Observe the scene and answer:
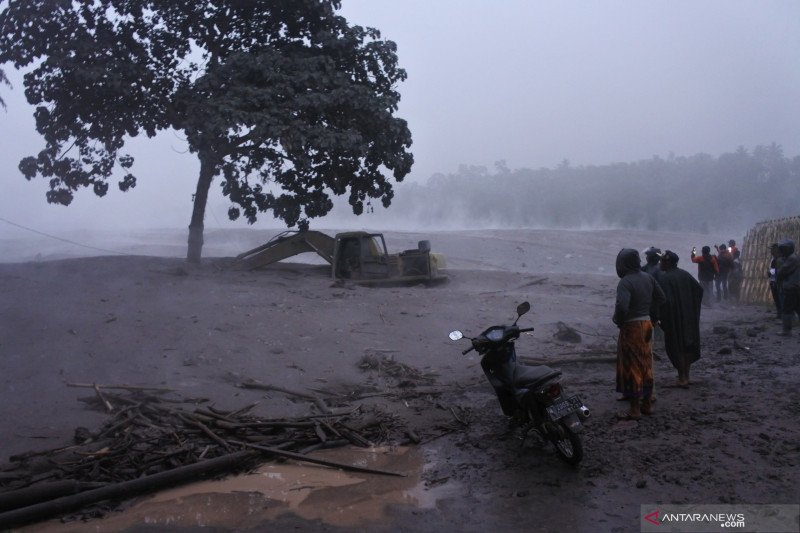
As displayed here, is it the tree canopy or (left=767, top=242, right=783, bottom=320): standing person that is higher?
the tree canopy

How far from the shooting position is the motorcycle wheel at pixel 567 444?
5.61m

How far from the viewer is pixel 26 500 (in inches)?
201

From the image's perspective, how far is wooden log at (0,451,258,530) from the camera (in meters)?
4.92

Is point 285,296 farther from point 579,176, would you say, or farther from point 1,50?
point 579,176

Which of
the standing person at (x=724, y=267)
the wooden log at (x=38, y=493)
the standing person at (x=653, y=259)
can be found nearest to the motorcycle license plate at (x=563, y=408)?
the wooden log at (x=38, y=493)

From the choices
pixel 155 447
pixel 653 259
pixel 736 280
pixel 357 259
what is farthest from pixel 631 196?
pixel 155 447

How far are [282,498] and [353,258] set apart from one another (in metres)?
13.0

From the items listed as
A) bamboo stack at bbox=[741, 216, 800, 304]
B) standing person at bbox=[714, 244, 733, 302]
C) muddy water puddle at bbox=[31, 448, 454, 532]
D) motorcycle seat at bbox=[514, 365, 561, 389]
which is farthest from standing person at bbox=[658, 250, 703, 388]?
standing person at bbox=[714, 244, 733, 302]

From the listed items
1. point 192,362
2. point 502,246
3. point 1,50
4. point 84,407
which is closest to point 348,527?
point 84,407

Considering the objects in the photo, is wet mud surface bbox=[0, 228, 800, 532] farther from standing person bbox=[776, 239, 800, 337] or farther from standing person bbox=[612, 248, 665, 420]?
standing person bbox=[776, 239, 800, 337]

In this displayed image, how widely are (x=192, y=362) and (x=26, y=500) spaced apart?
182 inches

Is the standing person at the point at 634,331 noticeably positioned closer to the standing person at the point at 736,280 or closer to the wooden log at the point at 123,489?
the wooden log at the point at 123,489

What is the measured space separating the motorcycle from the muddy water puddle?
3.16 feet

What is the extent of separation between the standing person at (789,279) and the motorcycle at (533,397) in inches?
276
